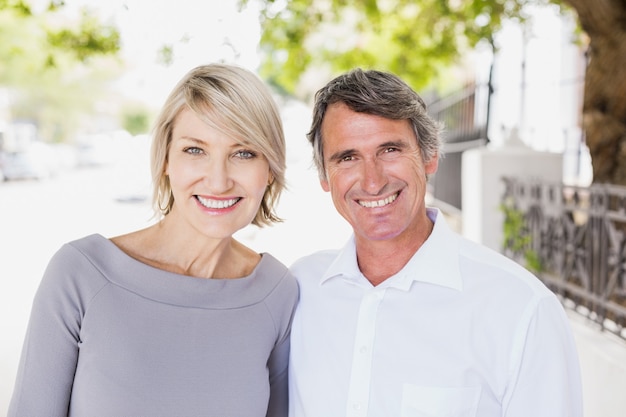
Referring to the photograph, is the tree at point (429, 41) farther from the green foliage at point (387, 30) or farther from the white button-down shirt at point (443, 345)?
the white button-down shirt at point (443, 345)

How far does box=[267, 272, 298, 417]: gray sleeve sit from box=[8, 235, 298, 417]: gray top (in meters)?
0.05

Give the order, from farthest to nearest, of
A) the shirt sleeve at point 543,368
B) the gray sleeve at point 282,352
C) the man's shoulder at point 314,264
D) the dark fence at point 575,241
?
1. the dark fence at point 575,241
2. the man's shoulder at point 314,264
3. the gray sleeve at point 282,352
4. the shirt sleeve at point 543,368

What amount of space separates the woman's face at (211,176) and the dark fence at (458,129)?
6.85 m

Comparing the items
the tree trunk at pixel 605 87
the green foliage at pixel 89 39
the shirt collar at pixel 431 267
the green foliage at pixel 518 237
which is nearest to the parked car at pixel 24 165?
the green foliage at pixel 89 39

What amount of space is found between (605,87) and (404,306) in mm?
4649

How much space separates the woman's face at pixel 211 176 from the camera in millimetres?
2299

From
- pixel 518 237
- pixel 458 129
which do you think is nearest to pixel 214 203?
pixel 518 237

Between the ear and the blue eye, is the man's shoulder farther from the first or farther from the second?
the blue eye

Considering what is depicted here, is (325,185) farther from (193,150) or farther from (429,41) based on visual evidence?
(429,41)

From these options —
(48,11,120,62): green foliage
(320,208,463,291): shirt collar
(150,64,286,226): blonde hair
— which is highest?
(48,11,120,62): green foliage

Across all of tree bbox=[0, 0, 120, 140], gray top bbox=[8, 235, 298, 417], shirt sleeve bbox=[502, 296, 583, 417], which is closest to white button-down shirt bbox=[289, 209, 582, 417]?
shirt sleeve bbox=[502, 296, 583, 417]

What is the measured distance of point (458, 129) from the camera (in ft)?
36.4

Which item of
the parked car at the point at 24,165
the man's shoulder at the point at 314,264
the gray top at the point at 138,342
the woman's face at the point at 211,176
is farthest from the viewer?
the parked car at the point at 24,165

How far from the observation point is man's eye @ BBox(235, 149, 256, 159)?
7.77ft
